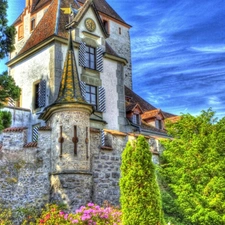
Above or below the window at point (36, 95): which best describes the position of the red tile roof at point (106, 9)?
above

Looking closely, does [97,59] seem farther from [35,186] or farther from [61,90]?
[35,186]

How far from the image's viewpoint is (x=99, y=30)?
77.0 feet

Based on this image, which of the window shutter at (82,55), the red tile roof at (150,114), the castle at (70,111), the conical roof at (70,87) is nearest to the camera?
the castle at (70,111)

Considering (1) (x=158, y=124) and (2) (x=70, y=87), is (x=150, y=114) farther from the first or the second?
(2) (x=70, y=87)

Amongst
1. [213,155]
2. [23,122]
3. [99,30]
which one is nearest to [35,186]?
[213,155]

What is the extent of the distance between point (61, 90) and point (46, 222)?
5129 mm

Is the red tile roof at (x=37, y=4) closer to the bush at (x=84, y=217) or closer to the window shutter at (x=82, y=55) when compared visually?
the window shutter at (x=82, y=55)

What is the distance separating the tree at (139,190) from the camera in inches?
415

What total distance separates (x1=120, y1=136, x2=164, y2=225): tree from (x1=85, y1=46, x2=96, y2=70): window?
1174 cm

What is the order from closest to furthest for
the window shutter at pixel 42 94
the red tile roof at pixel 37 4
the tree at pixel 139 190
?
1. the tree at pixel 139 190
2. the window shutter at pixel 42 94
3. the red tile roof at pixel 37 4

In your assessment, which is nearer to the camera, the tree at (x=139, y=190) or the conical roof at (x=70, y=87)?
the tree at (x=139, y=190)

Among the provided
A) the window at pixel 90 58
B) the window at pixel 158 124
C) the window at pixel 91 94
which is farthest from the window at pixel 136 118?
the window at pixel 90 58

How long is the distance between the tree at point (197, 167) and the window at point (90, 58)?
6.60 m

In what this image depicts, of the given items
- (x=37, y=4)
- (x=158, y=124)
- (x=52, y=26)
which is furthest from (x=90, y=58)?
(x=37, y=4)
